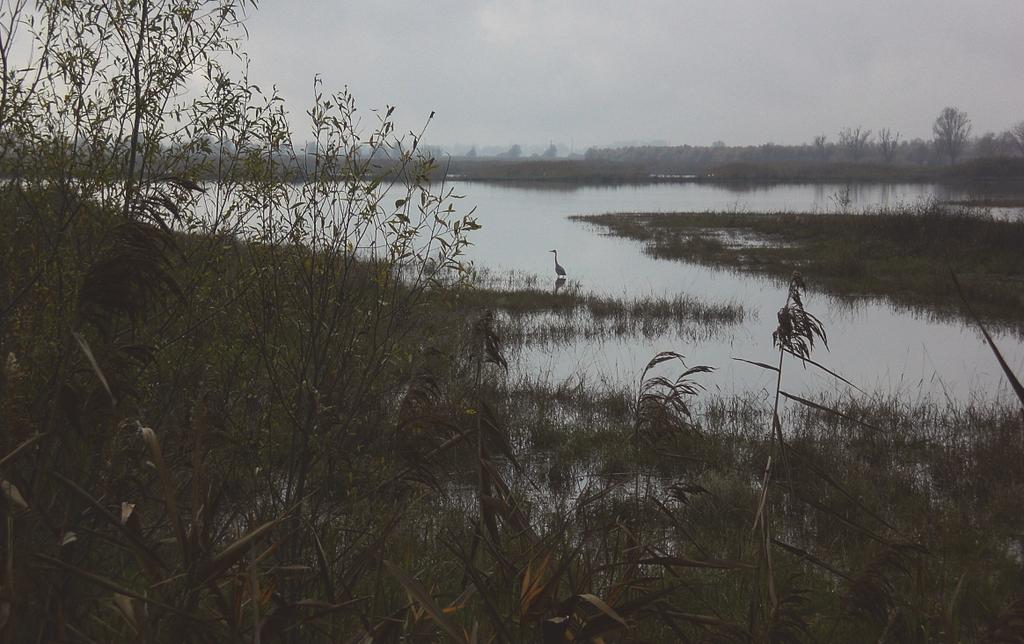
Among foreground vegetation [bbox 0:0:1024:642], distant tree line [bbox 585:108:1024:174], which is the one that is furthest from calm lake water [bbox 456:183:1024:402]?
distant tree line [bbox 585:108:1024:174]

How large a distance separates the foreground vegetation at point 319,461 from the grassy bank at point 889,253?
10.8 m

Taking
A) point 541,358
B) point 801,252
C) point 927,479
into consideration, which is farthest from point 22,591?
point 801,252

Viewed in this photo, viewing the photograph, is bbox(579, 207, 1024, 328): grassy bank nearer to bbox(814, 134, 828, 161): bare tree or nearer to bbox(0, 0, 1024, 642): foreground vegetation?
bbox(0, 0, 1024, 642): foreground vegetation

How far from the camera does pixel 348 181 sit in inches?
185

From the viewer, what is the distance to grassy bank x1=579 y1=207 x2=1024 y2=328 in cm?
1834

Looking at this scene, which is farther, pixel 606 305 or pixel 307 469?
pixel 606 305

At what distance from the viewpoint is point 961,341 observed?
14.7 metres

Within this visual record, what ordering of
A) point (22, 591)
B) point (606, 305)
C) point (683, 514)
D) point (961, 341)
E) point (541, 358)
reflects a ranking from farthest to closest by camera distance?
point (606, 305)
point (961, 341)
point (541, 358)
point (683, 514)
point (22, 591)

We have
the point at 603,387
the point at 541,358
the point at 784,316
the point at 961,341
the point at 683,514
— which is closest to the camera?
the point at 784,316

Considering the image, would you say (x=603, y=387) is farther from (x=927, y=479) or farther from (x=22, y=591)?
(x=22, y=591)

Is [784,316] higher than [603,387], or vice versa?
[784,316]

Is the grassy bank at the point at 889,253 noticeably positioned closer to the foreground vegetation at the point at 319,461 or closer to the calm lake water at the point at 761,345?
the calm lake water at the point at 761,345

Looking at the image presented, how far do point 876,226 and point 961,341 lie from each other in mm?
11863

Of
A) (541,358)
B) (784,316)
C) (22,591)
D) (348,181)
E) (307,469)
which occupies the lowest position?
(541,358)
